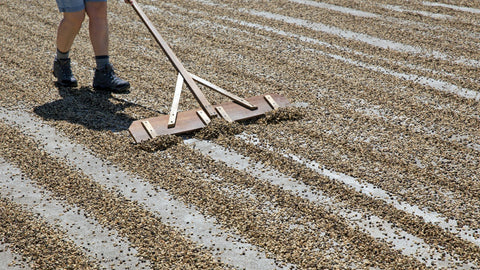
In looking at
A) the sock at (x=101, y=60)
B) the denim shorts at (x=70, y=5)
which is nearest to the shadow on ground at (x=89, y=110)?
the sock at (x=101, y=60)

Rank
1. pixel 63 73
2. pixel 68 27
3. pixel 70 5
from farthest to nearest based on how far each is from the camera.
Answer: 1. pixel 63 73
2. pixel 68 27
3. pixel 70 5

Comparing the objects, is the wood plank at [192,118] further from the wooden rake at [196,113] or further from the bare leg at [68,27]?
the bare leg at [68,27]

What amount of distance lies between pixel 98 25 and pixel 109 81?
1.74 feet

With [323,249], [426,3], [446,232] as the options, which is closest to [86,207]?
[323,249]

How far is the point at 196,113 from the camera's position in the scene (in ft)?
15.1

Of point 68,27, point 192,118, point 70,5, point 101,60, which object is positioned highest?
point 70,5

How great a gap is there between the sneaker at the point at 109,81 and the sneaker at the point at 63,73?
25 cm

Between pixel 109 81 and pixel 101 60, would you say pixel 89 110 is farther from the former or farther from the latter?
pixel 101 60

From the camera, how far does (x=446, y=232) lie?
3182mm

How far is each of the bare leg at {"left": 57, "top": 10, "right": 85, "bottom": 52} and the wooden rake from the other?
697mm

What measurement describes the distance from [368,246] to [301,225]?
41cm

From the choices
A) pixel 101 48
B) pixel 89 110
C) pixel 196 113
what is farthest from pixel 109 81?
pixel 196 113

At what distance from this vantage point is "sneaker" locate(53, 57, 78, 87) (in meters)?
5.25

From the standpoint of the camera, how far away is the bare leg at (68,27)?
4914 millimetres
